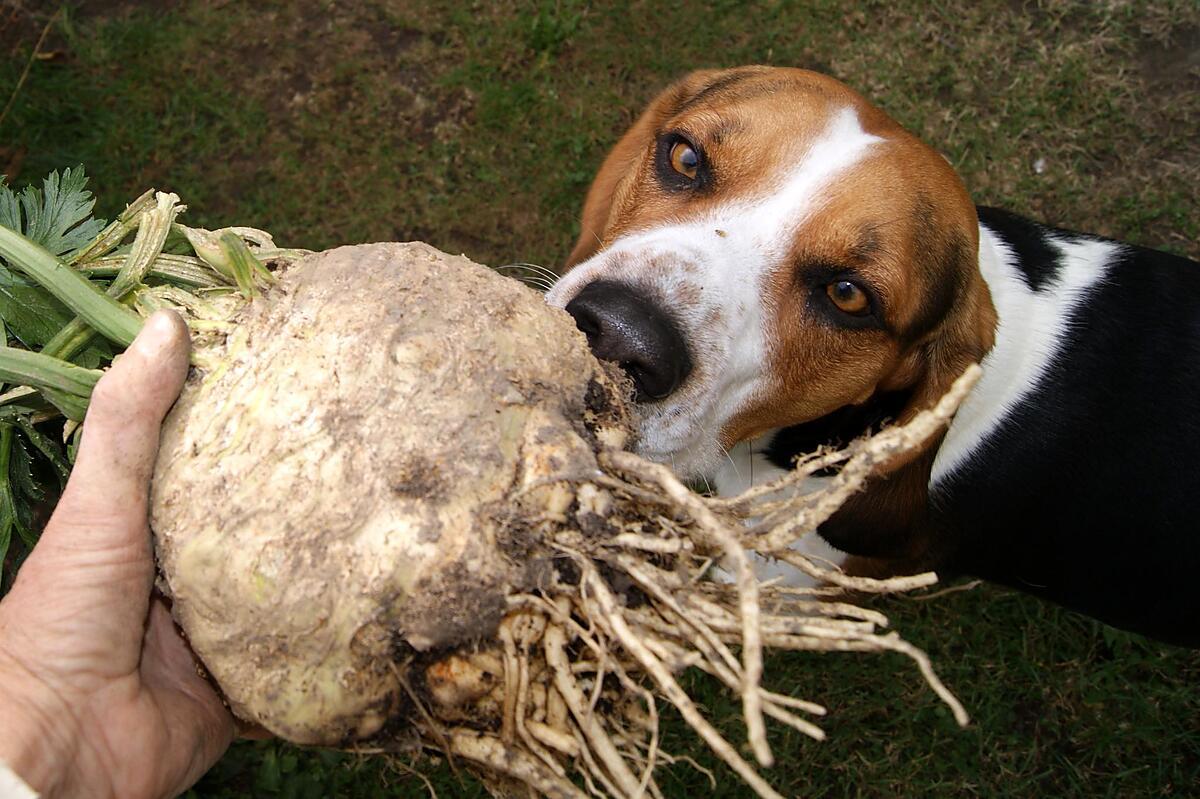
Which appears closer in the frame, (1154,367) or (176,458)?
(176,458)

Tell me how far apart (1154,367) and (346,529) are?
2.95m

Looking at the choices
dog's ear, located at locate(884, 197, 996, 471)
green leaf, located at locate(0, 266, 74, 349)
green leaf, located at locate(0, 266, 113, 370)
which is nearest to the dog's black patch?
dog's ear, located at locate(884, 197, 996, 471)

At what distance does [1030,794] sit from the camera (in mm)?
4492

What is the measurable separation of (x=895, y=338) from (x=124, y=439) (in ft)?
7.52

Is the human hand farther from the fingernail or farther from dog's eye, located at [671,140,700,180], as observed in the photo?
dog's eye, located at [671,140,700,180]

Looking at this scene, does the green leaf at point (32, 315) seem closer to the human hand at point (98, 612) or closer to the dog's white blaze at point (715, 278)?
the human hand at point (98, 612)

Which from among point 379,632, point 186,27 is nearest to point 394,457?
point 379,632

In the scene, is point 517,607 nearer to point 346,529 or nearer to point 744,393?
point 346,529

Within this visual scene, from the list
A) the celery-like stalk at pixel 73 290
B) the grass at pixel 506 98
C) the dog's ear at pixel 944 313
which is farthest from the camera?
the grass at pixel 506 98

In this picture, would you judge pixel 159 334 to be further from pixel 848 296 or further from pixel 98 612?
pixel 848 296

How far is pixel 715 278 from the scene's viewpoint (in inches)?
100.0

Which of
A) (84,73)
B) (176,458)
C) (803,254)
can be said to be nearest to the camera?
(176,458)

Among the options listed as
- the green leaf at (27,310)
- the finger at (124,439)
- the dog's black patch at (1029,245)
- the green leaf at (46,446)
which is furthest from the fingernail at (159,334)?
the dog's black patch at (1029,245)

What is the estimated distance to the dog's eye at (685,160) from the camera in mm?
2832
